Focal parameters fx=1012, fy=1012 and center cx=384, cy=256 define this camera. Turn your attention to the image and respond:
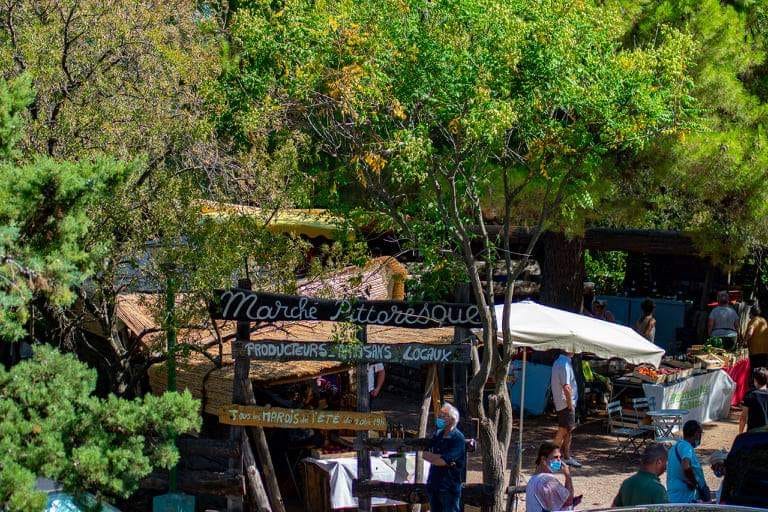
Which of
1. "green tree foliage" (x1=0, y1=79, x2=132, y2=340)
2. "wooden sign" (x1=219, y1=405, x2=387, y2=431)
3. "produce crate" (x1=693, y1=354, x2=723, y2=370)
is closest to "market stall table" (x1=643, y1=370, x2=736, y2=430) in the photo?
"produce crate" (x1=693, y1=354, x2=723, y2=370)

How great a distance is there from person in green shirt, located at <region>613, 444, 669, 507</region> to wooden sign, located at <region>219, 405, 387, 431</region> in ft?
9.81

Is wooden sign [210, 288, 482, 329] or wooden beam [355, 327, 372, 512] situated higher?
wooden sign [210, 288, 482, 329]

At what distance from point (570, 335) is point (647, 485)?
4.62m

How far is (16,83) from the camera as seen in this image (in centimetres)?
677

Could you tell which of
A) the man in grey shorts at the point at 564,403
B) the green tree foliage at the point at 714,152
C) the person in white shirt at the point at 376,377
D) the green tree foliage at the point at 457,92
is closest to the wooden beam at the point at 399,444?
the green tree foliage at the point at 457,92

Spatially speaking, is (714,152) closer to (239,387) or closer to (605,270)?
(239,387)

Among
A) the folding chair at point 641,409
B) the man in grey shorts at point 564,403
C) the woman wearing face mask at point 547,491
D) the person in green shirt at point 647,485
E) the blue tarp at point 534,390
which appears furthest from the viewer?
the blue tarp at point 534,390

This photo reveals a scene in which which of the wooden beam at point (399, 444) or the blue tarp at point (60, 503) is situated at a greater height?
the wooden beam at point (399, 444)

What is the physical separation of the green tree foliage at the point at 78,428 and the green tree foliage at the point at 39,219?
1.44 feet

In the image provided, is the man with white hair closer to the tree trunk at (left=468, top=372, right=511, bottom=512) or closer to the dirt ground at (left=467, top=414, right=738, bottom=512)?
the tree trunk at (left=468, top=372, right=511, bottom=512)

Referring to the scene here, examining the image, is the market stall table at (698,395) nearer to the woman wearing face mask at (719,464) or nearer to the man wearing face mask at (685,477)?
the woman wearing face mask at (719,464)

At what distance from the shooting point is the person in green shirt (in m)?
8.20

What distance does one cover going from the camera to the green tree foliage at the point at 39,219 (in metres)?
6.19

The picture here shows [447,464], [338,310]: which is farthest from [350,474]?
[338,310]
